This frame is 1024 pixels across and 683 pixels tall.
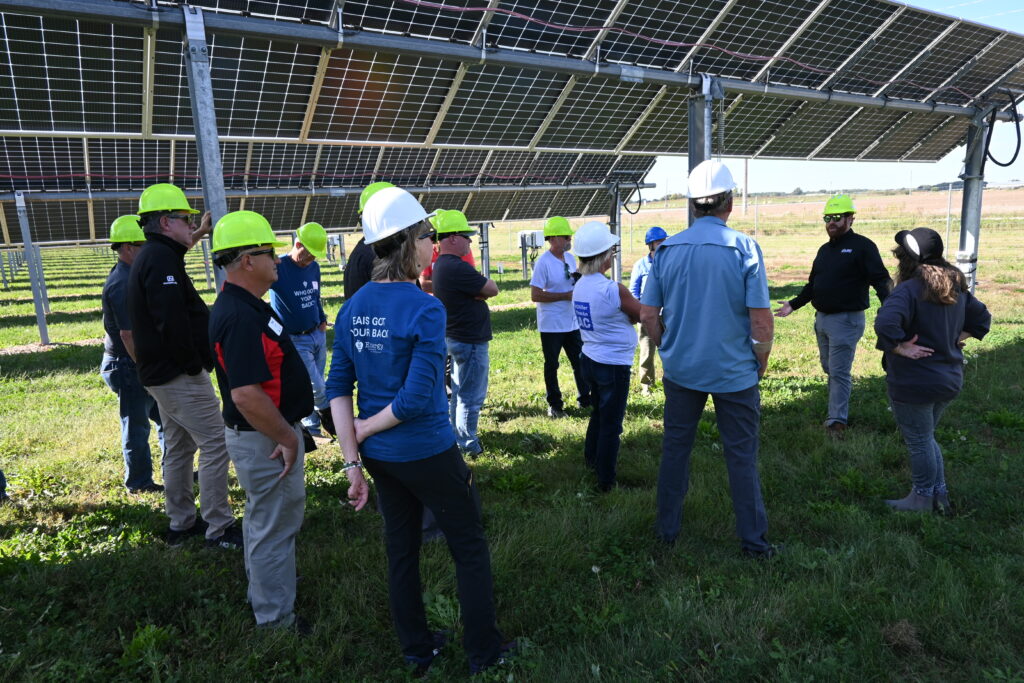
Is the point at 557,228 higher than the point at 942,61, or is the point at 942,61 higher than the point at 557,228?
the point at 942,61

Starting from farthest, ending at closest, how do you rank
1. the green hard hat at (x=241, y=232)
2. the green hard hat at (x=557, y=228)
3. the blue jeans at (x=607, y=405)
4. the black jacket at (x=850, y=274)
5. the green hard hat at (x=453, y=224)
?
the green hard hat at (x=557, y=228)
the black jacket at (x=850, y=274)
the green hard hat at (x=453, y=224)
the blue jeans at (x=607, y=405)
the green hard hat at (x=241, y=232)

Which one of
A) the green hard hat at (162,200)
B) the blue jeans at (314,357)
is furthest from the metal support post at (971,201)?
the green hard hat at (162,200)

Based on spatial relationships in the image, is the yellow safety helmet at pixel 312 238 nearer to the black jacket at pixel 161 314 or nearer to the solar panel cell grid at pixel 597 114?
the black jacket at pixel 161 314

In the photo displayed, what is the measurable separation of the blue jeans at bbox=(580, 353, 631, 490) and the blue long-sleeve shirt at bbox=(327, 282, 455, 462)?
2.01 m

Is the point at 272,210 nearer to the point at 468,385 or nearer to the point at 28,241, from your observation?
the point at 28,241

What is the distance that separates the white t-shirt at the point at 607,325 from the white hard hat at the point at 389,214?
2071 millimetres

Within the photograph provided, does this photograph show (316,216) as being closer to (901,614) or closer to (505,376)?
(505,376)

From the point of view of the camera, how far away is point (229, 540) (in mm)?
3975

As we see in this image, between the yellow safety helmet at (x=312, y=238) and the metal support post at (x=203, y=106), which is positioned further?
the yellow safety helmet at (x=312, y=238)

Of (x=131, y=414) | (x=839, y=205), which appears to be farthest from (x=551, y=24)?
(x=131, y=414)

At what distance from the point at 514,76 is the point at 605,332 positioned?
5.29 metres

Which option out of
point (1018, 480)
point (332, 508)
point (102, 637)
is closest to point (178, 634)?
point (102, 637)

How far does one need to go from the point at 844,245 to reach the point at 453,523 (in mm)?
4700

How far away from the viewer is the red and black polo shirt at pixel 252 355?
2760 mm
